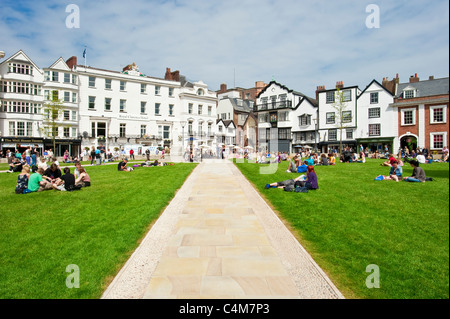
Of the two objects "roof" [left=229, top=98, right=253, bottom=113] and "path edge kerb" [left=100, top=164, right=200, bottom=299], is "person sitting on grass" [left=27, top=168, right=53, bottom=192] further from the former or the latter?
"roof" [left=229, top=98, right=253, bottom=113]

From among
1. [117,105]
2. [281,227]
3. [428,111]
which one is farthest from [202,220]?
[117,105]

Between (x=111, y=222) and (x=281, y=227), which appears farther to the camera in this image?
(x=111, y=222)

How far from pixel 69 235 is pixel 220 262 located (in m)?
4.14

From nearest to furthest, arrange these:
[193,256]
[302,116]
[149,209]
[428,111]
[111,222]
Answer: [193,256], [111,222], [149,209], [428,111], [302,116]

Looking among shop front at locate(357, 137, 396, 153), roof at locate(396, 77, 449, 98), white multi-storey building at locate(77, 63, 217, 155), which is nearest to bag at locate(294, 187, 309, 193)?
white multi-storey building at locate(77, 63, 217, 155)

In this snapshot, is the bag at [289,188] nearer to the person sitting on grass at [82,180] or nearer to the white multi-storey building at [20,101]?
the person sitting on grass at [82,180]

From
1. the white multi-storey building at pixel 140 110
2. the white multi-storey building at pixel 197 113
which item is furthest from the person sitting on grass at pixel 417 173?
the white multi-storey building at pixel 197 113

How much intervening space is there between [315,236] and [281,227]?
96 centimetres

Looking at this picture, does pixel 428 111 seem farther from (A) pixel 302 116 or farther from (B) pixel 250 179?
(B) pixel 250 179

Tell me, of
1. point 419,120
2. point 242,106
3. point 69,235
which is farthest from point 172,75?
point 69,235

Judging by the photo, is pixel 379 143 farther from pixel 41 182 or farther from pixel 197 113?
pixel 41 182

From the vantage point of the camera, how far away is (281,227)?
24.7ft

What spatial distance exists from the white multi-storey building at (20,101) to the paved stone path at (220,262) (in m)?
43.4
